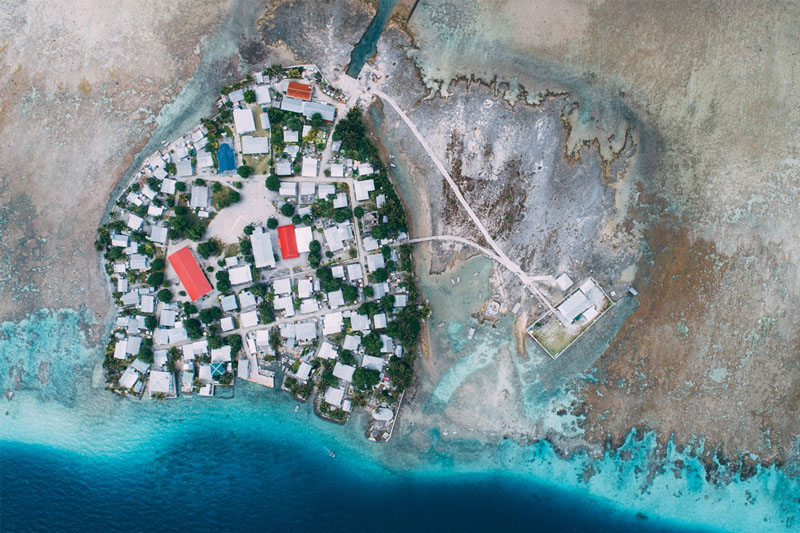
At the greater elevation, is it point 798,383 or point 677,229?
point 677,229

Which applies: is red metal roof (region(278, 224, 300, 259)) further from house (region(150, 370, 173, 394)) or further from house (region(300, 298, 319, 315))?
house (region(150, 370, 173, 394))

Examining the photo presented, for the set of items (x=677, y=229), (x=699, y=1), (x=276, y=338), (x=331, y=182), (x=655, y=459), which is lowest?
(x=655, y=459)

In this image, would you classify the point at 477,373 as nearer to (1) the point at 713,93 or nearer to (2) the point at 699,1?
(1) the point at 713,93

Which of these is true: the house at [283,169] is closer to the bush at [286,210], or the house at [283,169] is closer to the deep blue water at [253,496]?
the bush at [286,210]

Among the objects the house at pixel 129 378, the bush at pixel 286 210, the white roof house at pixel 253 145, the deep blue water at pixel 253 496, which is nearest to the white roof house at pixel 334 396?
the deep blue water at pixel 253 496

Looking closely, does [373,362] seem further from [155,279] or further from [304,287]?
[155,279]

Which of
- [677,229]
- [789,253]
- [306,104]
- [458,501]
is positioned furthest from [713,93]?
[458,501]
